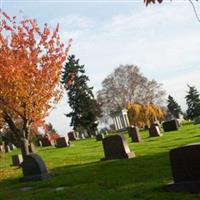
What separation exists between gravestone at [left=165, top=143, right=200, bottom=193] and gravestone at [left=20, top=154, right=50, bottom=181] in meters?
8.25

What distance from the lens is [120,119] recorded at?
270 ft

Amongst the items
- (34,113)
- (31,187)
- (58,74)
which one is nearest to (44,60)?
(58,74)

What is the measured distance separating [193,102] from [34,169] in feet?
204

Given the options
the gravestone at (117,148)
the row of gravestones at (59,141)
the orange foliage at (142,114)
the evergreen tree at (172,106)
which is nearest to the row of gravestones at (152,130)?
the row of gravestones at (59,141)

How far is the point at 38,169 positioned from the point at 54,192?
494 centimetres

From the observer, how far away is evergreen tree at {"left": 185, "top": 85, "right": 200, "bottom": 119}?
253 ft

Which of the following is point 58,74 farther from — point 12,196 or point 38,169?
point 12,196

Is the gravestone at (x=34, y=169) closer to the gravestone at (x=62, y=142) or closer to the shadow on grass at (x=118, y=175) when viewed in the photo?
the shadow on grass at (x=118, y=175)

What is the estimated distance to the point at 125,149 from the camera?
21.8 metres

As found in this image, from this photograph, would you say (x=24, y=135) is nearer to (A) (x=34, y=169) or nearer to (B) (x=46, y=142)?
(A) (x=34, y=169)

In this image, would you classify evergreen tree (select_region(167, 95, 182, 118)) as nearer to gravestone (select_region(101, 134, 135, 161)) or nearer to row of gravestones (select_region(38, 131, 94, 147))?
row of gravestones (select_region(38, 131, 94, 147))

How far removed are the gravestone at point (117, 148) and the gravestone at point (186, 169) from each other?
10196mm

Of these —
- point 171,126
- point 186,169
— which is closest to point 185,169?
point 186,169

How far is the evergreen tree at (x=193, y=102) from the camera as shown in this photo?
77137mm
